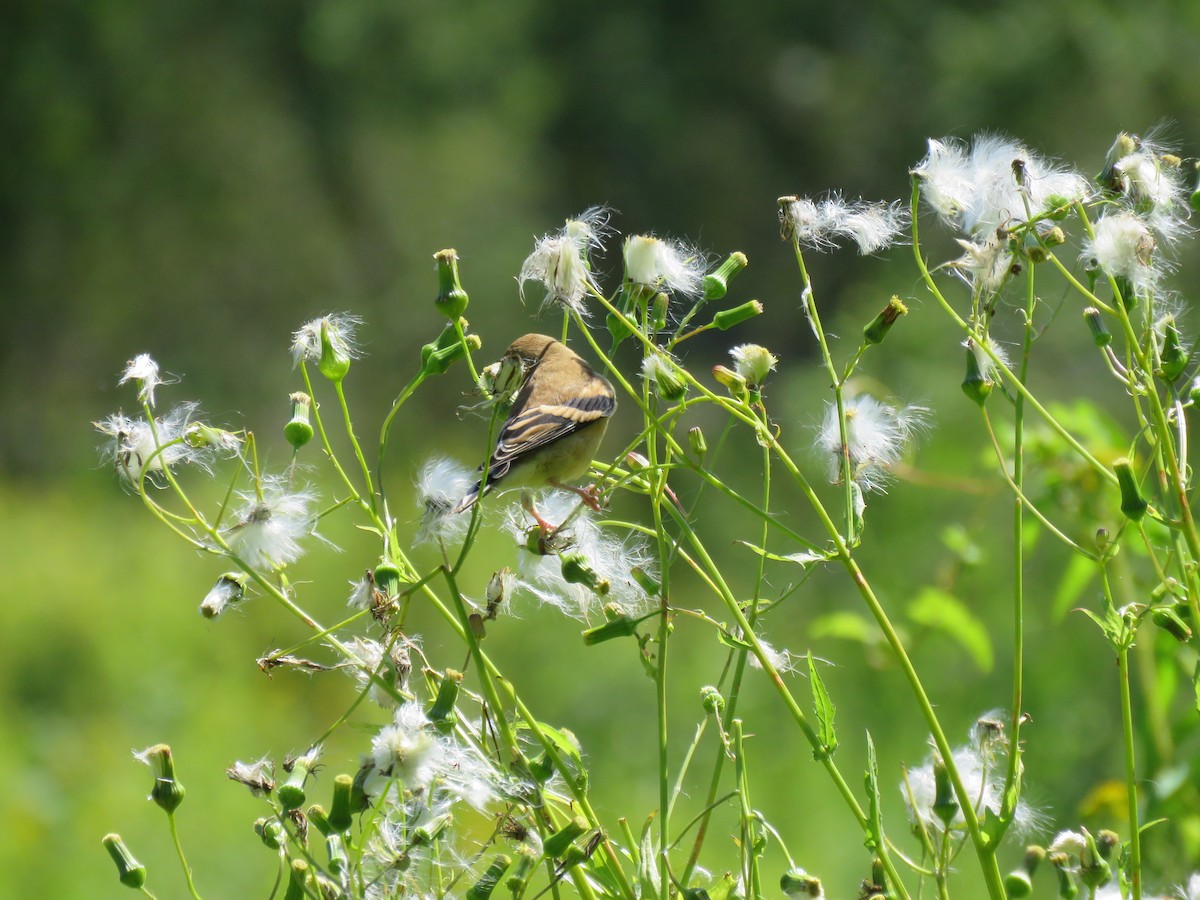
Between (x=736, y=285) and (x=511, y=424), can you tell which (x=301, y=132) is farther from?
(x=511, y=424)

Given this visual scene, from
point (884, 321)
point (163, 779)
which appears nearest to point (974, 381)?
point (884, 321)

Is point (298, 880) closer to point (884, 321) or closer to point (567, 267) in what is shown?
point (567, 267)

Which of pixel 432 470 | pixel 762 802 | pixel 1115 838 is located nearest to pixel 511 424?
pixel 432 470

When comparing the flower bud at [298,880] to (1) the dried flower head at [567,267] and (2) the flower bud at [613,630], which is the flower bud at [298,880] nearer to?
(2) the flower bud at [613,630]

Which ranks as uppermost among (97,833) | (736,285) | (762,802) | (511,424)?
(736,285)

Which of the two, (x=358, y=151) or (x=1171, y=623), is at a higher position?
(x=358, y=151)

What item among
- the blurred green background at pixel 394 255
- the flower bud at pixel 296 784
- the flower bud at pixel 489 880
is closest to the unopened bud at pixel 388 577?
the flower bud at pixel 296 784
